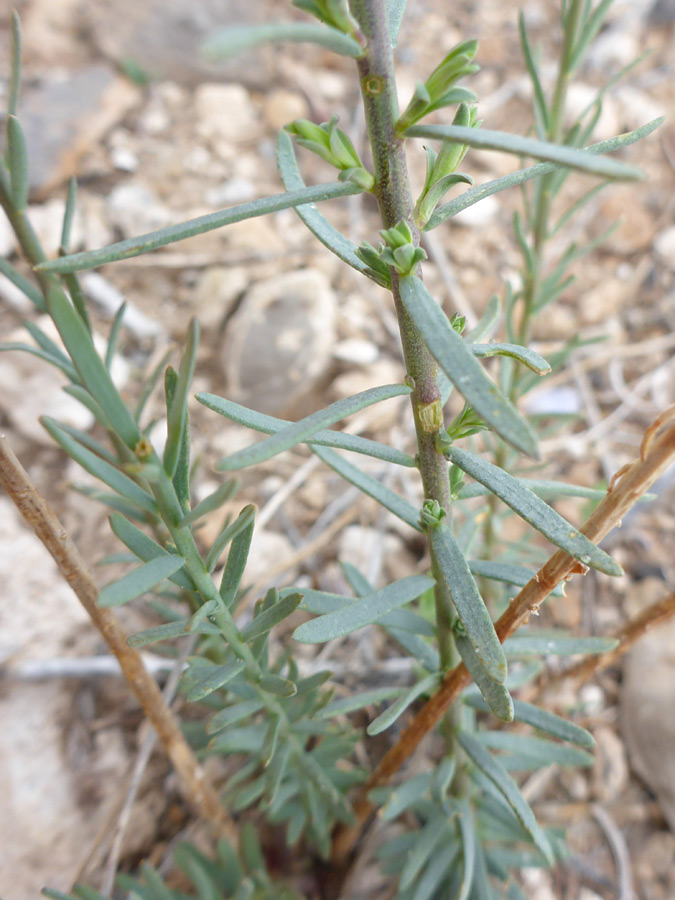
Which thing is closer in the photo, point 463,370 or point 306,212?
point 463,370

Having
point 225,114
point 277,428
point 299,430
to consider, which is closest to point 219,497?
point 299,430

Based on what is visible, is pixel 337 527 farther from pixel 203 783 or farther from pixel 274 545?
pixel 203 783

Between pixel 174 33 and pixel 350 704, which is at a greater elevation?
pixel 174 33

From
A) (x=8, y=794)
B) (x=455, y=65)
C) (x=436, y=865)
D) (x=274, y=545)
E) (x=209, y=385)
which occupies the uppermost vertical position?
(x=209, y=385)

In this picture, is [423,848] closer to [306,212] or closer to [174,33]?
[306,212]

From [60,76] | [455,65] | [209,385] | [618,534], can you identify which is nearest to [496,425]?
[455,65]

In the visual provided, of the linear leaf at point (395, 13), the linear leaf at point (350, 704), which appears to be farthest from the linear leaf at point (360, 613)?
the linear leaf at point (395, 13)

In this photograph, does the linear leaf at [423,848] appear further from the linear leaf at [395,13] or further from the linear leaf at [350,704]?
the linear leaf at [395,13]

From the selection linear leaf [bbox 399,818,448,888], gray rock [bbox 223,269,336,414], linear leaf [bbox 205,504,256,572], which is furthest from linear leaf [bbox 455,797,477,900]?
gray rock [bbox 223,269,336,414]
